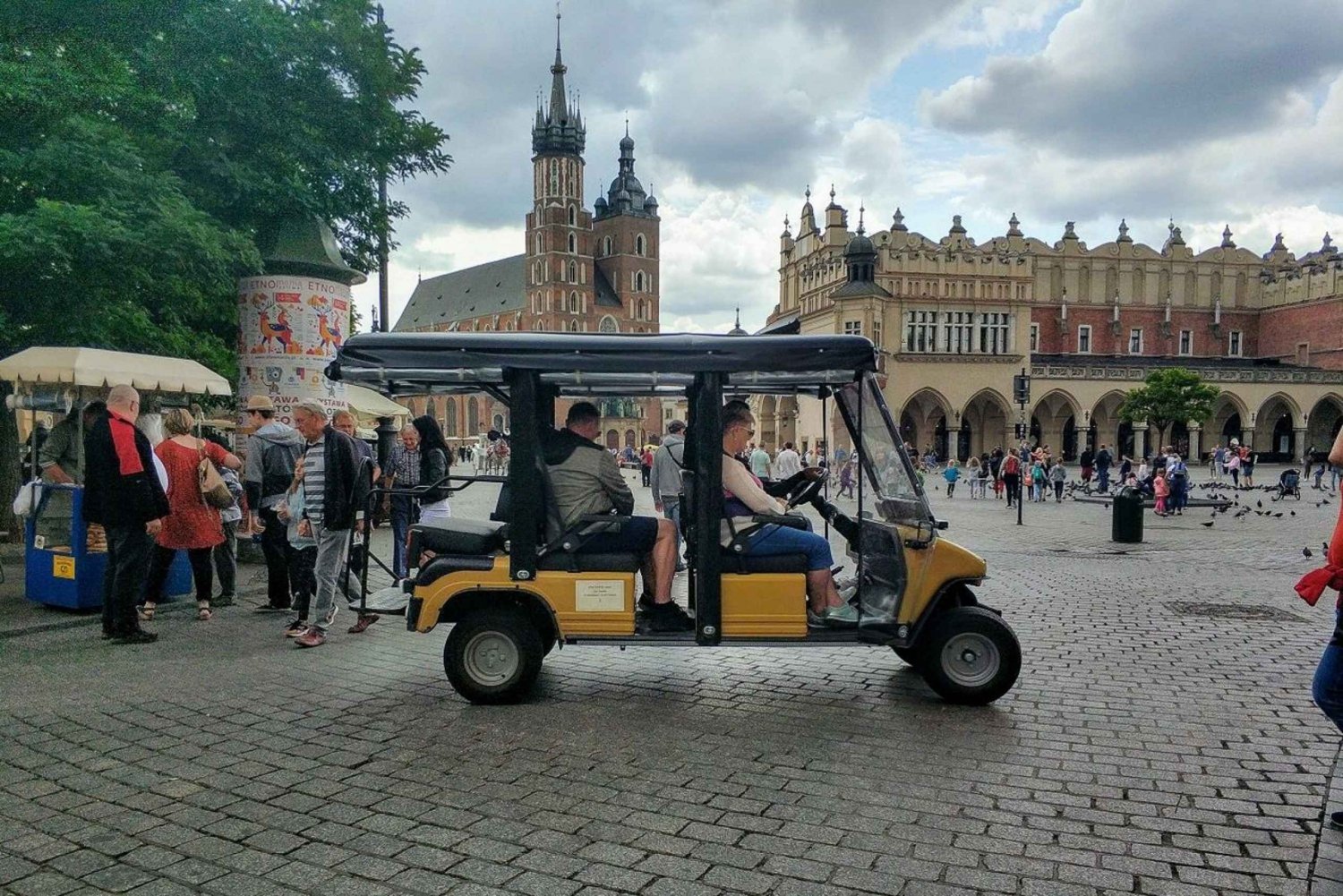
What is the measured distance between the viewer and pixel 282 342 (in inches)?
489

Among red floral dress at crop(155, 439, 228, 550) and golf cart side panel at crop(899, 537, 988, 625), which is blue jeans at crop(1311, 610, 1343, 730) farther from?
red floral dress at crop(155, 439, 228, 550)

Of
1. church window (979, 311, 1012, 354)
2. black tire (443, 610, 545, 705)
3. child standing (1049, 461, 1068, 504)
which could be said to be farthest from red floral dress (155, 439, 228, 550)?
church window (979, 311, 1012, 354)

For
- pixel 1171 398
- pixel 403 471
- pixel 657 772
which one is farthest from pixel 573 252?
pixel 657 772

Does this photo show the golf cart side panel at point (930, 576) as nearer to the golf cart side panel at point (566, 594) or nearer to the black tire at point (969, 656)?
the black tire at point (969, 656)

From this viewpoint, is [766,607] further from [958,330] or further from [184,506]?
[958,330]

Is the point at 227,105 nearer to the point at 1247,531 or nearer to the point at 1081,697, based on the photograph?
the point at 1081,697

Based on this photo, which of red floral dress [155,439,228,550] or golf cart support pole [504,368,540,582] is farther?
red floral dress [155,439,228,550]

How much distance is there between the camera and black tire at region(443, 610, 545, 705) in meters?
5.77

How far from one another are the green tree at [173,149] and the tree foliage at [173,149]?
0.02 meters

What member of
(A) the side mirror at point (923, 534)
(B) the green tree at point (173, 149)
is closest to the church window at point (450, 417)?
(B) the green tree at point (173, 149)

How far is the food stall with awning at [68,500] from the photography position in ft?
28.4

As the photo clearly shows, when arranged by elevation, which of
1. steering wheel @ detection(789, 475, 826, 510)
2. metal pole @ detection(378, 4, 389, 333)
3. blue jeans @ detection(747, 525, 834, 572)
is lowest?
blue jeans @ detection(747, 525, 834, 572)

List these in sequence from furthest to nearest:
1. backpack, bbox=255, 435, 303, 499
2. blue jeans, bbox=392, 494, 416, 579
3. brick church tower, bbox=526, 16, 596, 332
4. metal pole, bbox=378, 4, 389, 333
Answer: brick church tower, bbox=526, 16, 596, 332, metal pole, bbox=378, 4, 389, 333, blue jeans, bbox=392, 494, 416, 579, backpack, bbox=255, 435, 303, 499

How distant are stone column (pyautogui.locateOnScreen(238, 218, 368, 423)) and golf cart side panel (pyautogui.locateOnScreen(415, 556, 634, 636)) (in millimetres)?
7222
